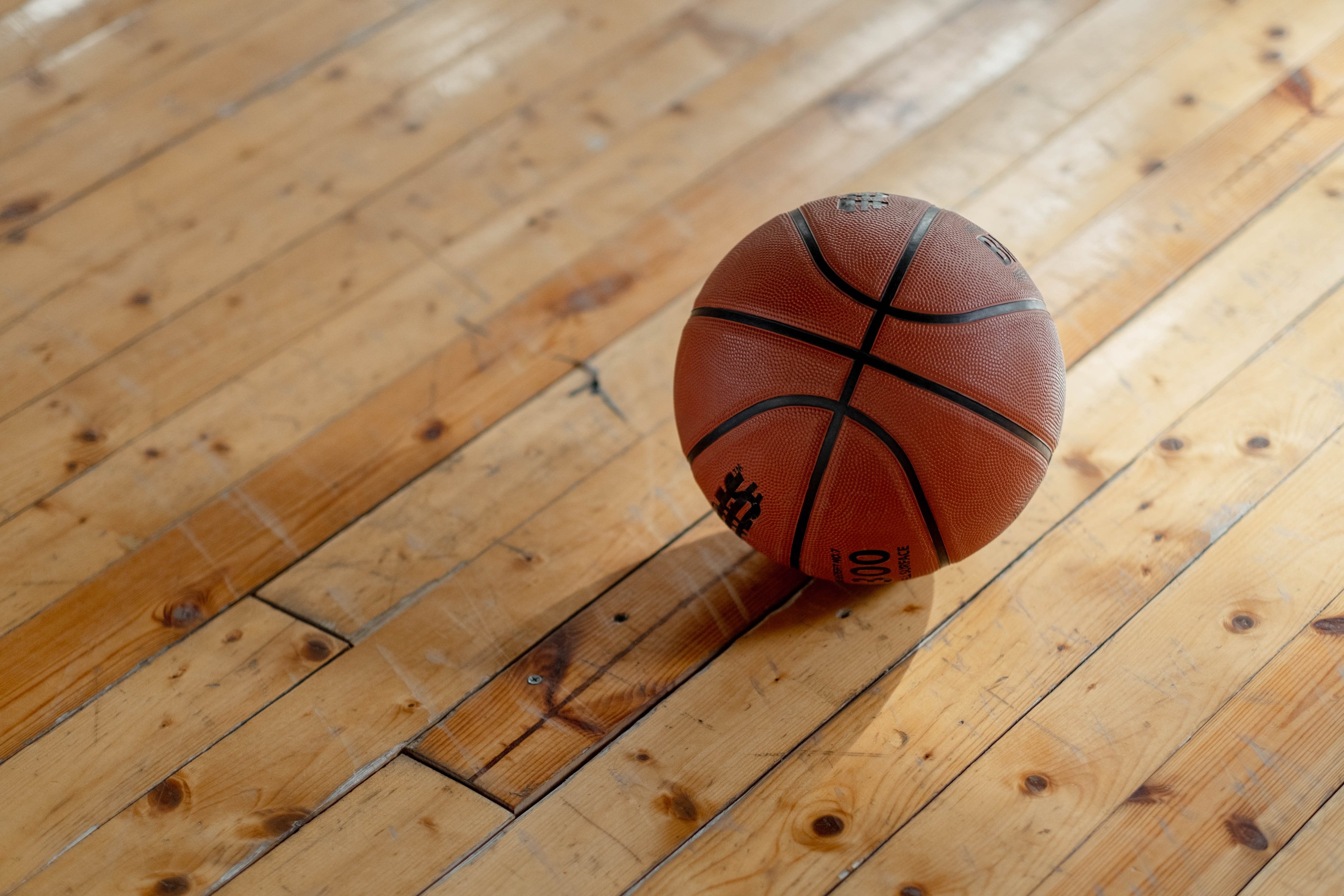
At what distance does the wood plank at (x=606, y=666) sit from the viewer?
165cm

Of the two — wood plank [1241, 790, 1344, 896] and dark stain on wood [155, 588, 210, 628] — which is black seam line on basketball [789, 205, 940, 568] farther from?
dark stain on wood [155, 588, 210, 628]

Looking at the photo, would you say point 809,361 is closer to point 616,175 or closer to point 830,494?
point 830,494

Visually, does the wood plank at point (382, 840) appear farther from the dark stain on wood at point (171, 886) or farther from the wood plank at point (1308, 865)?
the wood plank at point (1308, 865)

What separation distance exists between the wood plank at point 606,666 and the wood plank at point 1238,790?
61 cm

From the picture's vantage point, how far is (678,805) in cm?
158

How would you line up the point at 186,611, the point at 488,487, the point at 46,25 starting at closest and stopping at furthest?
the point at 186,611
the point at 488,487
the point at 46,25

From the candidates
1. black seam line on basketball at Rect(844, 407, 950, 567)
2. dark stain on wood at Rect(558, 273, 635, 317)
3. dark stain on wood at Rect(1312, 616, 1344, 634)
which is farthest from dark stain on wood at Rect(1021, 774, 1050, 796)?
dark stain on wood at Rect(558, 273, 635, 317)

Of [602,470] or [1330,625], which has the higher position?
[602,470]

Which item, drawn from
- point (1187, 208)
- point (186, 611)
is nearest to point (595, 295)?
point (186, 611)

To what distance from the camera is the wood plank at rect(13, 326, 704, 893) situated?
158 cm

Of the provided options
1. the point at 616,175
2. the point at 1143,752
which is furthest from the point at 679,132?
the point at 1143,752

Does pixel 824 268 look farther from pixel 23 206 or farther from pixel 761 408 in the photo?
pixel 23 206

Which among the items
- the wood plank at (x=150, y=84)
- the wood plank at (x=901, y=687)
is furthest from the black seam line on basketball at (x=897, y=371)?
the wood plank at (x=150, y=84)

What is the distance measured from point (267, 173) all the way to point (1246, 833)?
2.31 metres
